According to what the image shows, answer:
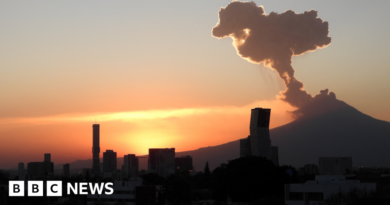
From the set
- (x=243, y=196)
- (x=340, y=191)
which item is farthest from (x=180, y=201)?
(x=340, y=191)

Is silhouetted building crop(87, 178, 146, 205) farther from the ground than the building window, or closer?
closer

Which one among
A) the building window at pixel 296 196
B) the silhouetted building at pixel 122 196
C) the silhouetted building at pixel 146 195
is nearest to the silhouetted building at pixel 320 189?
the building window at pixel 296 196

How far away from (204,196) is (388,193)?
69.4m

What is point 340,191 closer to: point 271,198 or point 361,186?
point 361,186

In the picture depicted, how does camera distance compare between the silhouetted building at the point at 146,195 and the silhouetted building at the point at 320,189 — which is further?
the silhouetted building at the point at 146,195

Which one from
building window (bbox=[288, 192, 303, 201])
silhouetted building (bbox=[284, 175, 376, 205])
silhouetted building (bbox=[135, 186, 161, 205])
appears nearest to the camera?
silhouetted building (bbox=[284, 175, 376, 205])

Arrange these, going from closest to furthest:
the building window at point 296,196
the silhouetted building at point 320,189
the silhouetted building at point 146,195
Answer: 1. the silhouetted building at point 320,189
2. the building window at point 296,196
3. the silhouetted building at point 146,195

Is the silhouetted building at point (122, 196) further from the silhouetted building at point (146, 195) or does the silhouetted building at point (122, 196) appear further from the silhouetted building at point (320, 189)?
the silhouetted building at point (320, 189)

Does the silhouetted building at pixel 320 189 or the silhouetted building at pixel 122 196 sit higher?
the silhouetted building at pixel 320 189

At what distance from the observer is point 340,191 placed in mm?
77000

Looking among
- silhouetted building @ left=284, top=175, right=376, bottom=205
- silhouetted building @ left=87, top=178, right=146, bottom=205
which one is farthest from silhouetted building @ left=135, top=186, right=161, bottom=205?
silhouetted building @ left=284, top=175, right=376, bottom=205

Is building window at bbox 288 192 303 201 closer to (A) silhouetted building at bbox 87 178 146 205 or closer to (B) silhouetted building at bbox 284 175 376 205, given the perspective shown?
(B) silhouetted building at bbox 284 175 376 205

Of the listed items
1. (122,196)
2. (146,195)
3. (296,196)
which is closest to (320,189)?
(296,196)

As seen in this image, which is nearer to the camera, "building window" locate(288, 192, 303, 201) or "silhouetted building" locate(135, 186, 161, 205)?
"building window" locate(288, 192, 303, 201)
